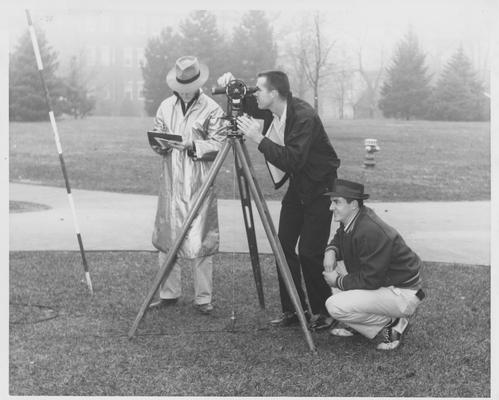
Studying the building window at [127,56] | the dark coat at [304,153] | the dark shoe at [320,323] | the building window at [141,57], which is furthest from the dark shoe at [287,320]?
the building window at [127,56]

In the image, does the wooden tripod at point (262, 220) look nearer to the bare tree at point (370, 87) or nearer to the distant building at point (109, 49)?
the distant building at point (109, 49)

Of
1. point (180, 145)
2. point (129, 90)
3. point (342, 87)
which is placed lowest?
point (129, 90)

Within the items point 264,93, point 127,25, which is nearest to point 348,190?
point 264,93

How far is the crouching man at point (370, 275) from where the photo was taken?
14.9 feet

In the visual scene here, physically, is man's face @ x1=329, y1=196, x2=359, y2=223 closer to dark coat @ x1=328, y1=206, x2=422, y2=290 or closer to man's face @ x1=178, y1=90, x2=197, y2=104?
dark coat @ x1=328, y1=206, x2=422, y2=290

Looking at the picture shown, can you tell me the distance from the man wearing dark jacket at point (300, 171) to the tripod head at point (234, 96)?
0.10m

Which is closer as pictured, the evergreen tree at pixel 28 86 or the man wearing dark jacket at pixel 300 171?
the man wearing dark jacket at pixel 300 171

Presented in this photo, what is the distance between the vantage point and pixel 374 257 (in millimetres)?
4520

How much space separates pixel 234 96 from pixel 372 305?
66.1 inches

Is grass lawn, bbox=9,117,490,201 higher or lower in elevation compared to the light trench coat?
lower

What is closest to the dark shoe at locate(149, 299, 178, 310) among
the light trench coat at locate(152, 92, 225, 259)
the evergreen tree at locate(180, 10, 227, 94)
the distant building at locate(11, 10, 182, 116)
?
the light trench coat at locate(152, 92, 225, 259)

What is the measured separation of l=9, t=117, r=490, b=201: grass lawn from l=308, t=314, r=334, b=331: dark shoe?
19.4 feet

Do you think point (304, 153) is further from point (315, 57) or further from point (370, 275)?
point (315, 57)

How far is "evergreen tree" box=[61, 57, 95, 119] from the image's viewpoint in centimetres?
1353
